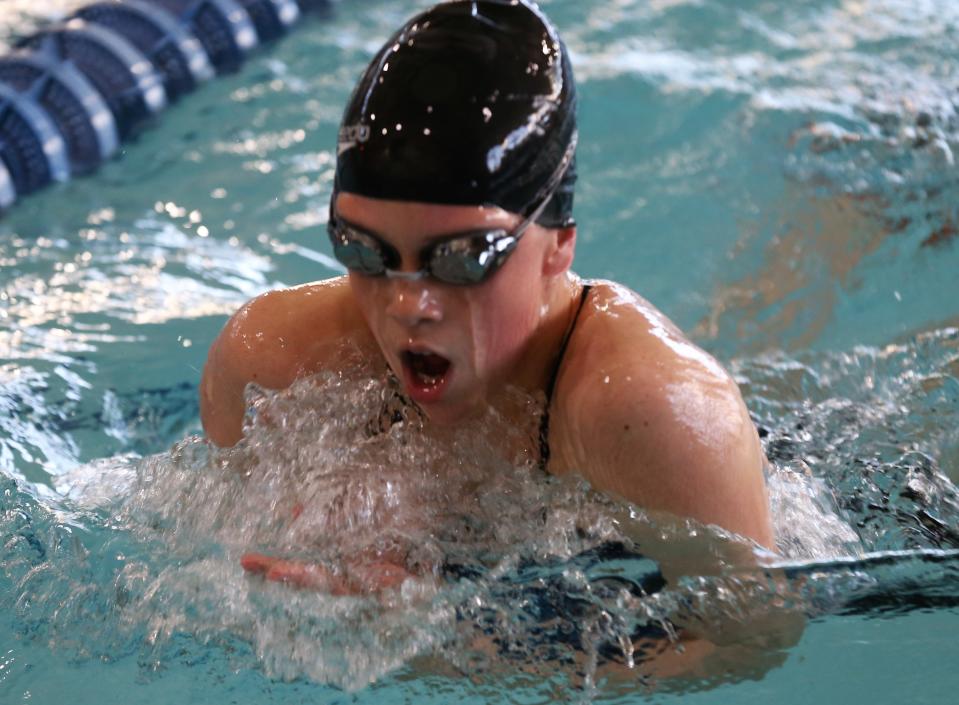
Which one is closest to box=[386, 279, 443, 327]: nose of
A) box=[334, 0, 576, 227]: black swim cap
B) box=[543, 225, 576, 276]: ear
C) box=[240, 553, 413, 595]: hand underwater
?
box=[334, 0, 576, 227]: black swim cap

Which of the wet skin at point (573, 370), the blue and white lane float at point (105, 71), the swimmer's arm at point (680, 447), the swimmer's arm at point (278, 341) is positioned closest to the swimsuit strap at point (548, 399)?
the wet skin at point (573, 370)

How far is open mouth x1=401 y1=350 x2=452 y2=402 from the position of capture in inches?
72.0

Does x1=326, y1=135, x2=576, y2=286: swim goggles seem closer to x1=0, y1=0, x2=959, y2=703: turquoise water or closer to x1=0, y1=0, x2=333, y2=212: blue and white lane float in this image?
x1=0, y1=0, x2=959, y2=703: turquoise water

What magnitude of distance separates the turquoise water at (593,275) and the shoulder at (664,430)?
12 cm

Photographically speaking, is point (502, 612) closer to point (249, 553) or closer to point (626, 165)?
point (249, 553)

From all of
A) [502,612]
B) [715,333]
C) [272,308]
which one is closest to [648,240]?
[715,333]

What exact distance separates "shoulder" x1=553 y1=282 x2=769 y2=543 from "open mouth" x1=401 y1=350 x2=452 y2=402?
0.20m

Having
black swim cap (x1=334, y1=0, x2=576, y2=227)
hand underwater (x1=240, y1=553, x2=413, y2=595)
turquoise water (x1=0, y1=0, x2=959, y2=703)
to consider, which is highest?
black swim cap (x1=334, y1=0, x2=576, y2=227)

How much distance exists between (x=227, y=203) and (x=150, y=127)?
883 mm

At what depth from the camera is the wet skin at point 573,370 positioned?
168 cm

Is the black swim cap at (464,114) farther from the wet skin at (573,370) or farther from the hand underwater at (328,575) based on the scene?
the hand underwater at (328,575)

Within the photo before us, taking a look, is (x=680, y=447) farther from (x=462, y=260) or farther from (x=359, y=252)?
(x=359, y=252)

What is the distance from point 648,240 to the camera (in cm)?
376

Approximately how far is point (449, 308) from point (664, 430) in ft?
1.20
